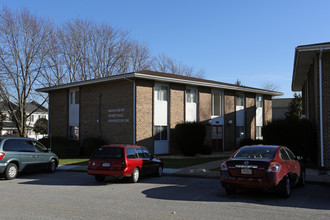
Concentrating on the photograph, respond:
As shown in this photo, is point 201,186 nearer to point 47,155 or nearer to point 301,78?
point 47,155

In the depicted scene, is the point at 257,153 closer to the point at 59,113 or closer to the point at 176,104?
the point at 176,104

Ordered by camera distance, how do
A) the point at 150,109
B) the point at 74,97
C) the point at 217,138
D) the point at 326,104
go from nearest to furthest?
the point at 326,104, the point at 150,109, the point at 74,97, the point at 217,138

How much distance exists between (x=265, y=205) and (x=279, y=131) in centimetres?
987

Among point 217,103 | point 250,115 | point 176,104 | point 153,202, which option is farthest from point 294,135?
point 250,115

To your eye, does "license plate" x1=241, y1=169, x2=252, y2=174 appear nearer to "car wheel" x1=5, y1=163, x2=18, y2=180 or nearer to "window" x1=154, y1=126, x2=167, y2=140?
"car wheel" x1=5, y1=163, x2=18, y2=180

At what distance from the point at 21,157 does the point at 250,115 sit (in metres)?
23.6

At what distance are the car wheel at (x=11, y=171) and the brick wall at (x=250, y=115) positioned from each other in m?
23.0

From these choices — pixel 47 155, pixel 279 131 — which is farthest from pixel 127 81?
pixel 279 131

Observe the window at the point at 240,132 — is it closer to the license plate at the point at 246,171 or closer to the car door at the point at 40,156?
the car door at the point at 40,156

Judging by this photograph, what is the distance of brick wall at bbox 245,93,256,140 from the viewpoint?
3244 centimetres

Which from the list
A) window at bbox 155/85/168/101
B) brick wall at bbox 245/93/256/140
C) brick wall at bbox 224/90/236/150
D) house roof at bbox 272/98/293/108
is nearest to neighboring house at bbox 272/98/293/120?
house roof at bbox 272/98/293/108

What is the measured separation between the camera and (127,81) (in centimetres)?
2369

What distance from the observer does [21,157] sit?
14.3m

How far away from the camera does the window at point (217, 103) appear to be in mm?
29203
